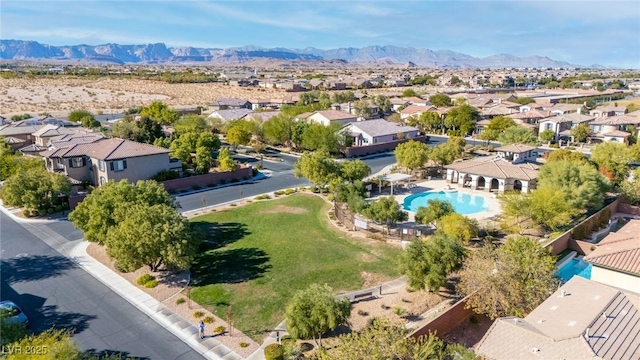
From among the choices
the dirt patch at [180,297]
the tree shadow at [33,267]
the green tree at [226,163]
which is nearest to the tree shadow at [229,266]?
the dirt patch at [180,297]

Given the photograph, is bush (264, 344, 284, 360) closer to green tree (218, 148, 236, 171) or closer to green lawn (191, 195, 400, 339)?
green lawn (191, 195, 400, 339)

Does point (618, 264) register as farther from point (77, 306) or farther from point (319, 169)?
point (77, 306)

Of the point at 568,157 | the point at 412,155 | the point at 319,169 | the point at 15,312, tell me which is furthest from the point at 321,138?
the point at 15,312

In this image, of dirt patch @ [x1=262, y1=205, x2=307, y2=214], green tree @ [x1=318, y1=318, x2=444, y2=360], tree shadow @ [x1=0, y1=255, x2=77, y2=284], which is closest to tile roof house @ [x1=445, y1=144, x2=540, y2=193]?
dirt patch @ [x1=262, y1=205, x2=307, y2=214]

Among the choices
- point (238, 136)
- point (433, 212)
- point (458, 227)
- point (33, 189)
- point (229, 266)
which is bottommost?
point (229, 266)

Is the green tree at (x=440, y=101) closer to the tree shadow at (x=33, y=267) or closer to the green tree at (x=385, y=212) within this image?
the green tree at (x=385, y=212)

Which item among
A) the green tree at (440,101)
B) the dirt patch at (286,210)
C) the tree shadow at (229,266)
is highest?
the green tree at (440,101)

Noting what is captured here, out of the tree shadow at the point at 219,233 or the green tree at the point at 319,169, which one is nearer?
the tree shadow at the point at 219,233
